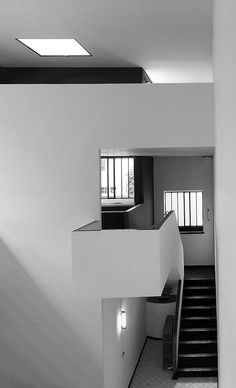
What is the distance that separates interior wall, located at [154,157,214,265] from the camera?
16641 mm

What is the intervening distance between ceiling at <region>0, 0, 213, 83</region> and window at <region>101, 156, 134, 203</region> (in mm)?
3890

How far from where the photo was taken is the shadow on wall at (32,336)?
31.4 ft

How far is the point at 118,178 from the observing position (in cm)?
1576

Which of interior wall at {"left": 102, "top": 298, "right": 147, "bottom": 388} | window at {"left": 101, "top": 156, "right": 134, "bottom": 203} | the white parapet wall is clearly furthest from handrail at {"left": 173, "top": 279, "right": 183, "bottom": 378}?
the white parapet wall

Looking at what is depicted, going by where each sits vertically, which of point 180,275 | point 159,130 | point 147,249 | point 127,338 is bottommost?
point 127,338

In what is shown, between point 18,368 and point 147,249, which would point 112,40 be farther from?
point 18,368

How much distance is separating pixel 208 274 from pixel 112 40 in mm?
8258

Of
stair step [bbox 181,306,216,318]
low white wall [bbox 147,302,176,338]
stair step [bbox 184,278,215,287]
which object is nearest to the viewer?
stair step [bbox 181,306,216,318]

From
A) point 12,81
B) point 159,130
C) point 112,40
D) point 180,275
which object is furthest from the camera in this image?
point 180,275

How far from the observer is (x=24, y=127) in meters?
9.39

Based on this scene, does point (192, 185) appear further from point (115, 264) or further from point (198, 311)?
point (115, 264)

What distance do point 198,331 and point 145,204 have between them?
3.72m

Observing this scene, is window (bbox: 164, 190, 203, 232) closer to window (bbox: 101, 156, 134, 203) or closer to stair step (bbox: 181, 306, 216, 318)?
window (bbox: 101, 156, 134, 203)

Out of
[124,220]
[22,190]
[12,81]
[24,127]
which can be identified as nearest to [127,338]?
[124,220]
